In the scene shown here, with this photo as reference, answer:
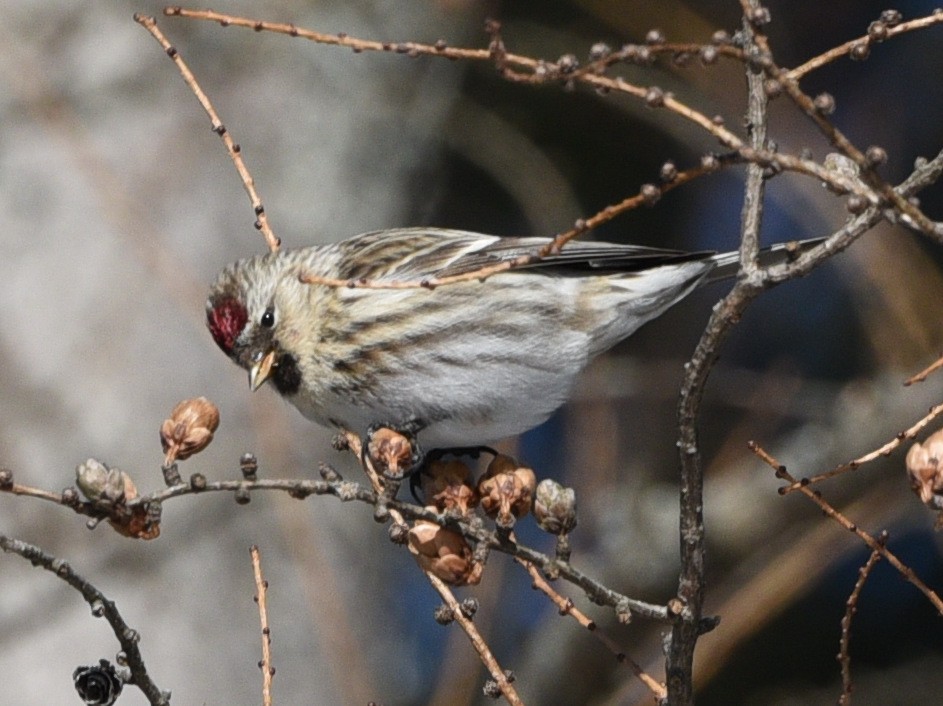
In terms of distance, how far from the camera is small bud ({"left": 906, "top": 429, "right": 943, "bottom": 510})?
4.59ft

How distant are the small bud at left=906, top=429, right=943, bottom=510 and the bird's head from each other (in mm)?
1048

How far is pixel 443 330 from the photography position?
86.5 inches

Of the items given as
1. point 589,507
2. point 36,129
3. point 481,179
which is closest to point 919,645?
point 589,507

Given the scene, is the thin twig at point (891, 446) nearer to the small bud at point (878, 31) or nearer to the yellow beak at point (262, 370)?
the small bud at point (878, 31)

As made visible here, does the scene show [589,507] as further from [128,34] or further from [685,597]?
[685,597]

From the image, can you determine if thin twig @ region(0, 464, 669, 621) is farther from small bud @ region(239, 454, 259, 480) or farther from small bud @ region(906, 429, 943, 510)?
small bud @ region(906, 429, 943, 510)

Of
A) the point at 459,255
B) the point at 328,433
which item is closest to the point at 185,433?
the point at 459,255

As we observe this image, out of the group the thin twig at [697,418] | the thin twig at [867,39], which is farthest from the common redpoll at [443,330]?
the thin twig at [867,39]

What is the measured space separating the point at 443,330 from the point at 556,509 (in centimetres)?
74

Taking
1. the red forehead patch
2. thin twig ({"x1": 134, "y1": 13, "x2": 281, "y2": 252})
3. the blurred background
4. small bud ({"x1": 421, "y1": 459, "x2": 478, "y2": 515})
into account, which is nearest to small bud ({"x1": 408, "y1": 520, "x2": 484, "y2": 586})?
small bud ({"x1": 421, "y1": 459, "x2": 478, "y2": 515})

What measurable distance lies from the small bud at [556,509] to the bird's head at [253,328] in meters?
0.79

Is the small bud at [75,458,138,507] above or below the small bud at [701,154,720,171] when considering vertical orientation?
above

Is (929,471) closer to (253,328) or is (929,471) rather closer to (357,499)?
(357,499)

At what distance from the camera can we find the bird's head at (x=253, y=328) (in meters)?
2.23
